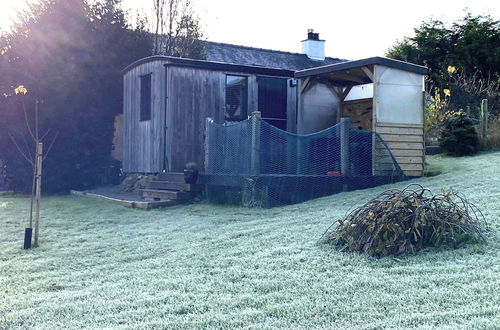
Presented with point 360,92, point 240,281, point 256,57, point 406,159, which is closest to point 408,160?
point 406,159

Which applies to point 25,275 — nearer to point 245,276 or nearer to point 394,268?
point 245,276

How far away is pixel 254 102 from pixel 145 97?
8.31ft

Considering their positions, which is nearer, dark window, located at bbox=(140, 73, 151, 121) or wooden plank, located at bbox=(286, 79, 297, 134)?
dark window, located at bbox=(140, 73, 151, 121)

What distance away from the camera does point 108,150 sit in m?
15.4

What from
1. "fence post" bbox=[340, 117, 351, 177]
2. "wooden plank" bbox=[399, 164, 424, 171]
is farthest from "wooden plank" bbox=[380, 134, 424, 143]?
"fence post" bbox=[340, 117, 351, 177]

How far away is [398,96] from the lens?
412 inches

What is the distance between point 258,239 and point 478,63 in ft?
55.4

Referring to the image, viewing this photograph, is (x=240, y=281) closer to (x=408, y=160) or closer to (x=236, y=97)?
(x=408, y=160)

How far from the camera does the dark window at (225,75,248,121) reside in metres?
12.2

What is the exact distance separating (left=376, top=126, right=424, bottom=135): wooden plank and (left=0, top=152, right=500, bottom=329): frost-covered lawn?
3062 mm

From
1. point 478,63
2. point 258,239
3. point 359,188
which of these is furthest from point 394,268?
point 478,63

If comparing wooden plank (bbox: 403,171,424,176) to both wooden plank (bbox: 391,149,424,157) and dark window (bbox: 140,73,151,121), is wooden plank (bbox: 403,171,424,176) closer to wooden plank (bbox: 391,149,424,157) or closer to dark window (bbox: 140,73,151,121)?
wooden plank (bbox: 391,149,424,157)

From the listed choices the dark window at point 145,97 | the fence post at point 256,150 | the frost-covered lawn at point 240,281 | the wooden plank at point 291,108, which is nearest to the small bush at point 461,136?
the wooden plank at point 291,108

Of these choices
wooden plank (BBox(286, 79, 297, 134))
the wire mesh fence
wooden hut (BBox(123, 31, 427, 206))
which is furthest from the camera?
wooden plank (BBox(286, 79, 297, 134))
